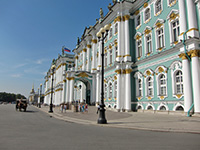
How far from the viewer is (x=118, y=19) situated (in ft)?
87.0

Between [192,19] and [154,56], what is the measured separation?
6012 millimetres

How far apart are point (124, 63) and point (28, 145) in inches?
789

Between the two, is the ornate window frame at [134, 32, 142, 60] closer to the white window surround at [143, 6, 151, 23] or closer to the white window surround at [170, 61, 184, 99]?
the white window surround at [143, 6, 151, 23]

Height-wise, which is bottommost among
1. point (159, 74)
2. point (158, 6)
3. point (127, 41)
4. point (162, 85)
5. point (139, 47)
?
point (162, 85)

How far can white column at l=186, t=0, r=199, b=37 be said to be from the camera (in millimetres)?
15672

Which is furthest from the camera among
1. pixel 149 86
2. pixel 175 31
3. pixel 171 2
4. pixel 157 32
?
pixel 149 86

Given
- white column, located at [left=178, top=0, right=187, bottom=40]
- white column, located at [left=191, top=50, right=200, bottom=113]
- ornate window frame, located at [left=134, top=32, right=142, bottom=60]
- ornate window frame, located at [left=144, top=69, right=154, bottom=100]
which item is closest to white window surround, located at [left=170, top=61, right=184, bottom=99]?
white column, located at [left=191, top=50, right=200, bottom=113]

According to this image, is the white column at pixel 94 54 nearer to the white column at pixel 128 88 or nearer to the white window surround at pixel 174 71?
the white column at pixel 128 88

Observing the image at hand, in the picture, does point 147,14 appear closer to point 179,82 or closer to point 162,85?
point 162,85

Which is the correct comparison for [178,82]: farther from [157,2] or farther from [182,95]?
[157,2]

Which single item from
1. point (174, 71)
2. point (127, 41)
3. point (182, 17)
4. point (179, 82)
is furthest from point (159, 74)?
point (127, 41)

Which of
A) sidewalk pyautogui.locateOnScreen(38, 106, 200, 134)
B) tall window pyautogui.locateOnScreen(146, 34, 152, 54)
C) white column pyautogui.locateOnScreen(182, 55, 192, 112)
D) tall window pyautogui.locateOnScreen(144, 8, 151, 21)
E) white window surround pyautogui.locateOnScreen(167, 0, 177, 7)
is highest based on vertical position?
tall window pyautogui.locateOnScreen(144, 8, 151, 21)

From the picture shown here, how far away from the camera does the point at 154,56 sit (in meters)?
20.9

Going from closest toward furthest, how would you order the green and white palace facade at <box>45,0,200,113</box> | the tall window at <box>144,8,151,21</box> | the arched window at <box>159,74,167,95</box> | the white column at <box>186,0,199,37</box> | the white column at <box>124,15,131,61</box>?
1. the white column at <box>186,0,199,37</box>
2. the green and white palace facade at <box>45,0,200,113</box>
3. the arched window at <box>159,74,167,95</box>
4. the tall window at <box>144,8,151,21</box>
5. the white column at <box>124,15,131,61</box>
